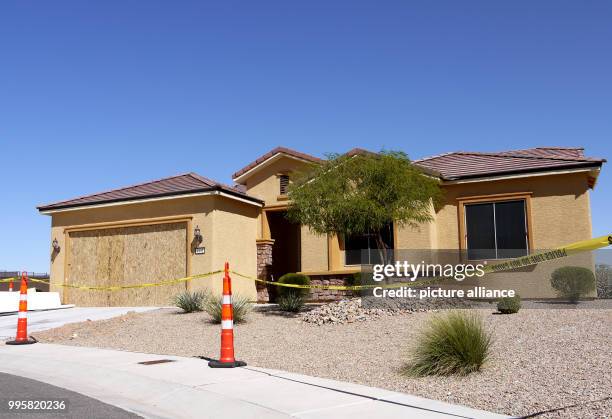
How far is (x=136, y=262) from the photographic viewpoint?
20.8 metres

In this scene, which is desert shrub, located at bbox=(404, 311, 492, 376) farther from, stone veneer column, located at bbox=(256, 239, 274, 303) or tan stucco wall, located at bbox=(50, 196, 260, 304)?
stone veneer column, located at bbox=(256, 239, 274, 303)

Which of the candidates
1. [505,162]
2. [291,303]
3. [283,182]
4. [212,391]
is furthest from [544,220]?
[212,391]

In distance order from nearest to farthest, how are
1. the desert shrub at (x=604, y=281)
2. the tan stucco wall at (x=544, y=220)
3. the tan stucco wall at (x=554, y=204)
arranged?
1. the desert shrub at (x=604, y=281)
2. the tan stucco wall at (x=544, y=220)
3. the tan stucco wall at (x=554, y=204)

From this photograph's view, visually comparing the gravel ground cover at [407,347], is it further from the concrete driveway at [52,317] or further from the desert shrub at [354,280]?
the desert shrub at [354,280]

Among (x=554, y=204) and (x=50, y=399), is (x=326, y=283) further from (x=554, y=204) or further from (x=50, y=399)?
(x=50, y=399)

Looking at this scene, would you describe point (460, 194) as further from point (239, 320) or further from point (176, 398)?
point (176, 398)

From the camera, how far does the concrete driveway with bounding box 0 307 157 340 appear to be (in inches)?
619

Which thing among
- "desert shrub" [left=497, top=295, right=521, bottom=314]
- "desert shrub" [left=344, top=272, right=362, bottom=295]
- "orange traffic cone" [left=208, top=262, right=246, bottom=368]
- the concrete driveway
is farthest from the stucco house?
"orange traffic cone" [left=208, top=262, right=246, bottom=368]

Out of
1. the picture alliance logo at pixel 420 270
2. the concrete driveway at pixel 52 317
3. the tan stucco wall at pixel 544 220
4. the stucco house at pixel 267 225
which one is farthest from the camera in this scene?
the stucco house at pixel 267 225

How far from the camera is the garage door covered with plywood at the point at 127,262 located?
2011 cm

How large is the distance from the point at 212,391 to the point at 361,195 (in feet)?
28.5

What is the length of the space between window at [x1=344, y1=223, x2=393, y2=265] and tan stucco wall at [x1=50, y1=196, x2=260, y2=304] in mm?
3576

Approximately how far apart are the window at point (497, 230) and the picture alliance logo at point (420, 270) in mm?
807

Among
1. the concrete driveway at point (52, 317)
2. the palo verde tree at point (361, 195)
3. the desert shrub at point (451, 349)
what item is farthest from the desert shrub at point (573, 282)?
the concrete driveway at point (52, 317)
